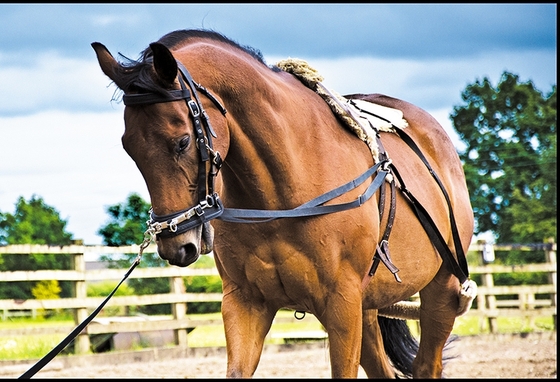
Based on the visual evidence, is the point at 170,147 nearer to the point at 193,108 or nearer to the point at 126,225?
the point at 193,108

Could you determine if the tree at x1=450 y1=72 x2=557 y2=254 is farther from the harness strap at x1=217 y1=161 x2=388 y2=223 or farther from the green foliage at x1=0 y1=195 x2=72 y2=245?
the harness strap at x1=217 y1=161 x2=388 y2=223

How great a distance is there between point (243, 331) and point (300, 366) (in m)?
5.59

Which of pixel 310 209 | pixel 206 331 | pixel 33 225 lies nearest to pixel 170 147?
pixel 310 209

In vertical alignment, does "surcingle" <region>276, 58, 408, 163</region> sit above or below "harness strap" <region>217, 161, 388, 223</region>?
above

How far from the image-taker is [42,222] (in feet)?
63.6

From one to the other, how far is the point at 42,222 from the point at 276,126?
1718 centimetres

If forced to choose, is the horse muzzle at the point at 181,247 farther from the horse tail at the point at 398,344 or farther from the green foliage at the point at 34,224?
the green foliage at the point at 34,224

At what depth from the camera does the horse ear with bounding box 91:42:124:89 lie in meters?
2.98

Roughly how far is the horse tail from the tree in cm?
2327

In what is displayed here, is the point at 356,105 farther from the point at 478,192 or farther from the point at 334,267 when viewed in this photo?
the point at 478,192

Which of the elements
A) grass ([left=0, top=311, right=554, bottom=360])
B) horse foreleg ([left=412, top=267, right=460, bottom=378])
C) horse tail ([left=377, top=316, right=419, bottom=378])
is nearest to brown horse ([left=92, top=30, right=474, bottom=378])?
horse foreleg ([left=412, top=267, right=460, bottom=378])

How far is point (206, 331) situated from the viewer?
1220cm

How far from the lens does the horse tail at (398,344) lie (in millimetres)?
5016

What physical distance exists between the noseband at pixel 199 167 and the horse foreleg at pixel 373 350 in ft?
6.89
